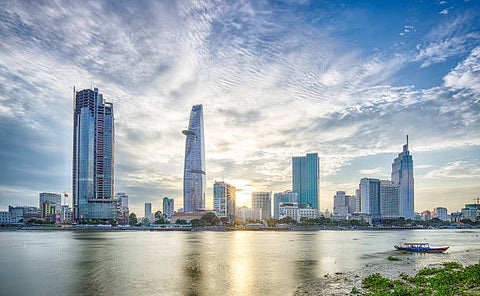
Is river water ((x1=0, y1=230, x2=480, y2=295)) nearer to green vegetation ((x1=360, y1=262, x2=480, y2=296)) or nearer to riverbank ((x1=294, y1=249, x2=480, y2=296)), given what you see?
riverbank ((x1=294, y1=249, x2=480, y2=296))

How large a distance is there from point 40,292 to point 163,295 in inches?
630

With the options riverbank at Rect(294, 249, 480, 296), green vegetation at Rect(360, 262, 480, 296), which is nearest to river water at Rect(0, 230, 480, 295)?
riverbank at Rect(294, 249, 480, 296)

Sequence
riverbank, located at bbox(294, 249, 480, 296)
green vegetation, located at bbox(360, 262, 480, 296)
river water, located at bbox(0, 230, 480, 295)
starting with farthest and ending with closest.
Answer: river water, located at bbox(0, 230, 480, 295) → riverbank, located at bbox(294, 249, 480, 296) → green vegetation, located at bbox(360, 262, 480, 296)

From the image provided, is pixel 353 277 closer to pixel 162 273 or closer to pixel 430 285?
pixel 430 285

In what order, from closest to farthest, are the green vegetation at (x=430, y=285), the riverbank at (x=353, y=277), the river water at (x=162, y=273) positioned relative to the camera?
the green vegetation at (x=430, y=285)
the riverbank at (x=353, y=277)
the river water at (x=162, y=273)

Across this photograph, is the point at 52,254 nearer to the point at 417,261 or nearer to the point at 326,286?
the point at 326,286

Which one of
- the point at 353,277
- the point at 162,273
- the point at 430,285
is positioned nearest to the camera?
the point at 430,285

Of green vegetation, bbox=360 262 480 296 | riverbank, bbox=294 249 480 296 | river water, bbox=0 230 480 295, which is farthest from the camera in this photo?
river water, bbox=0 230 480 295

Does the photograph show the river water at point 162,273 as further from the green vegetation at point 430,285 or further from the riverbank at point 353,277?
the green vegetation at point 430,285

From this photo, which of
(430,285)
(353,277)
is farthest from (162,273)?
(430,285)

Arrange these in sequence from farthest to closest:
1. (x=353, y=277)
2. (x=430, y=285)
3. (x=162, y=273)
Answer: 1. (x=162, y=273)
2. (x=353, y=277)
3. (x=430, y=285)

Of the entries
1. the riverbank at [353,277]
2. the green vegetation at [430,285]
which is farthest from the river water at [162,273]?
the green vegetation at [430,285]

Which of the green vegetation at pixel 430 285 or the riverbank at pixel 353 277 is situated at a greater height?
the green vegetation at pixel 430 285

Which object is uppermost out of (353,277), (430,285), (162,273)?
(430,285)
